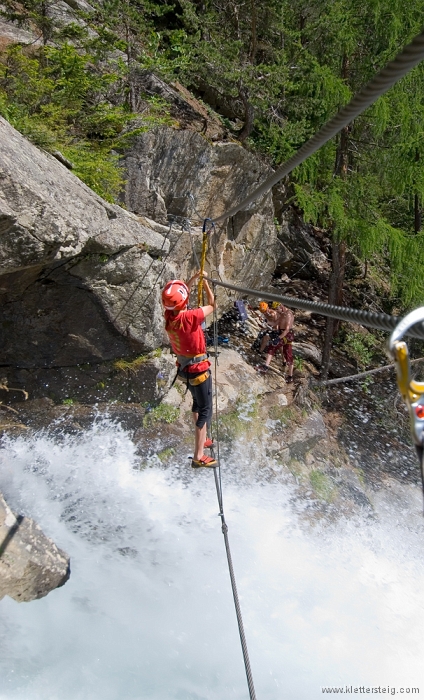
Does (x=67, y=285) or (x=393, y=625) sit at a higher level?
(x=67, y=285)

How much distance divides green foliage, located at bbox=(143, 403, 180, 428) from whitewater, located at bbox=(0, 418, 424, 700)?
436 mm

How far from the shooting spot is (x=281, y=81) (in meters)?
8.83

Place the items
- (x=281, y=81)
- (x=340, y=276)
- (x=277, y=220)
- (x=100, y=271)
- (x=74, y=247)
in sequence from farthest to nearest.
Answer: (x=277, y=220) → (x=340, y=276) → (x=281, y=81) → (x=100, y=271) → (x=74, y=247)

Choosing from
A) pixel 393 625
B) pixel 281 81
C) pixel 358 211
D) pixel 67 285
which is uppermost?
pixel 281 81

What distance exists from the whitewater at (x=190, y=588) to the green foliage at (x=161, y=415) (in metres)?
0.44

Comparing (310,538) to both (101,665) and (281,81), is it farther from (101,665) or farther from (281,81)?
(281,81)

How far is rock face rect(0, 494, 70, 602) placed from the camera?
434cm

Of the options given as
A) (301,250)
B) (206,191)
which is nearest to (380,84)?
(206,191)

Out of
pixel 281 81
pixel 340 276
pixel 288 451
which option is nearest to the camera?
pixel 288 451

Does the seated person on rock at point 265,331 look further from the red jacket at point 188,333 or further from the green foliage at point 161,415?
the red jacket at point 188,333

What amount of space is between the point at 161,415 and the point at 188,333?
10.3 ft

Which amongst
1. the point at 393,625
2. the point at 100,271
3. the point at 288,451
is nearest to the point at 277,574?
the point at 393,625

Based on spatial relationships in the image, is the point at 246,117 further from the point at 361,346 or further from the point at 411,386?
the point at 411,386

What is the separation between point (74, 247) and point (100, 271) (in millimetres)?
902
